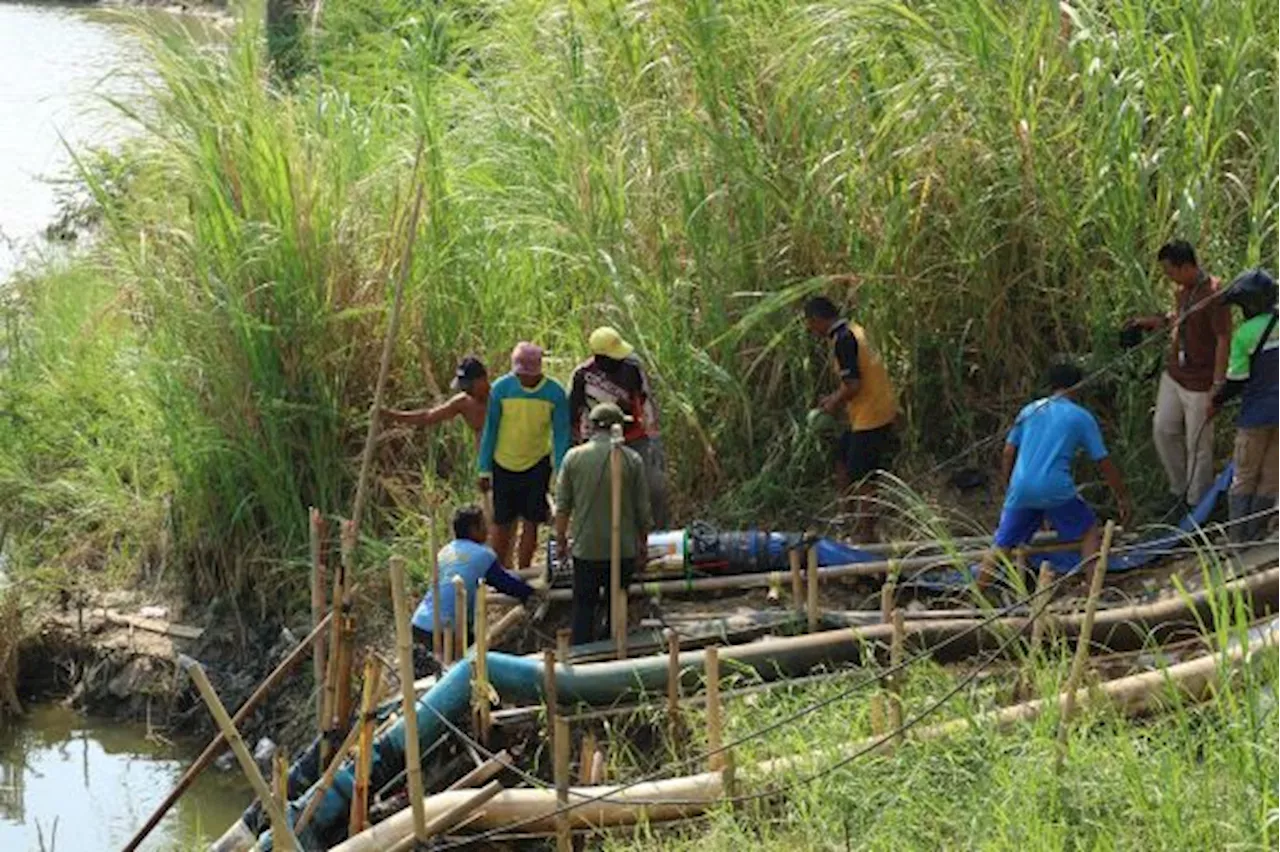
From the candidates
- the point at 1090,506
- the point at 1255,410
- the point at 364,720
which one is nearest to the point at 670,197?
the point at 1090,506

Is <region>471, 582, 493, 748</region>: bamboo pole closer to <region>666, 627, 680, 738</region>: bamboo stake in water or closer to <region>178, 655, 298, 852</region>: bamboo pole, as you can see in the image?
<region>666, 627, 680, 738</region>: bamboo stake in water

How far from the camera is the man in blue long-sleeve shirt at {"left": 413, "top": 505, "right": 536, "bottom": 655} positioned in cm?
881

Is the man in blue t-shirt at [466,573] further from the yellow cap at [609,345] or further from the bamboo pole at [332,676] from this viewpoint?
the bamboo pole at [332,676]

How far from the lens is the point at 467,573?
347 inches

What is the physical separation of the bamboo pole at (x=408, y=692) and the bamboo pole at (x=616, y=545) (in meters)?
1.66

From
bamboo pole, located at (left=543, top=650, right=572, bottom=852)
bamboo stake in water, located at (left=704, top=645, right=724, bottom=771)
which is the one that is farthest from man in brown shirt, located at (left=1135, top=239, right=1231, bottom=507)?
bamboo pole, located at (left=543, top=650, right=572, bottom=852)

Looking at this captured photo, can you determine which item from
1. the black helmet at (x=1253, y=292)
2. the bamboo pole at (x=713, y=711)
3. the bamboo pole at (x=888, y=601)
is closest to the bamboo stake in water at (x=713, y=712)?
the bamboo pole at (x=713, y=711)

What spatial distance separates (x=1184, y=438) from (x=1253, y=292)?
0.98 meters

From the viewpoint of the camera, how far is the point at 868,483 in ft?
32.1

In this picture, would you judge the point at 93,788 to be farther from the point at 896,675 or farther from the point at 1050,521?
the point at 1050,521

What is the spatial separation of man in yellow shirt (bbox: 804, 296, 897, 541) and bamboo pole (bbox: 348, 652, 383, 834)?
282 cm

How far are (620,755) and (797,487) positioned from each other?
2.45 m

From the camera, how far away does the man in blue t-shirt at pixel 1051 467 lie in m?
8.59

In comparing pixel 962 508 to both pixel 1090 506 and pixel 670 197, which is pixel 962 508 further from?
pixel 670 197
